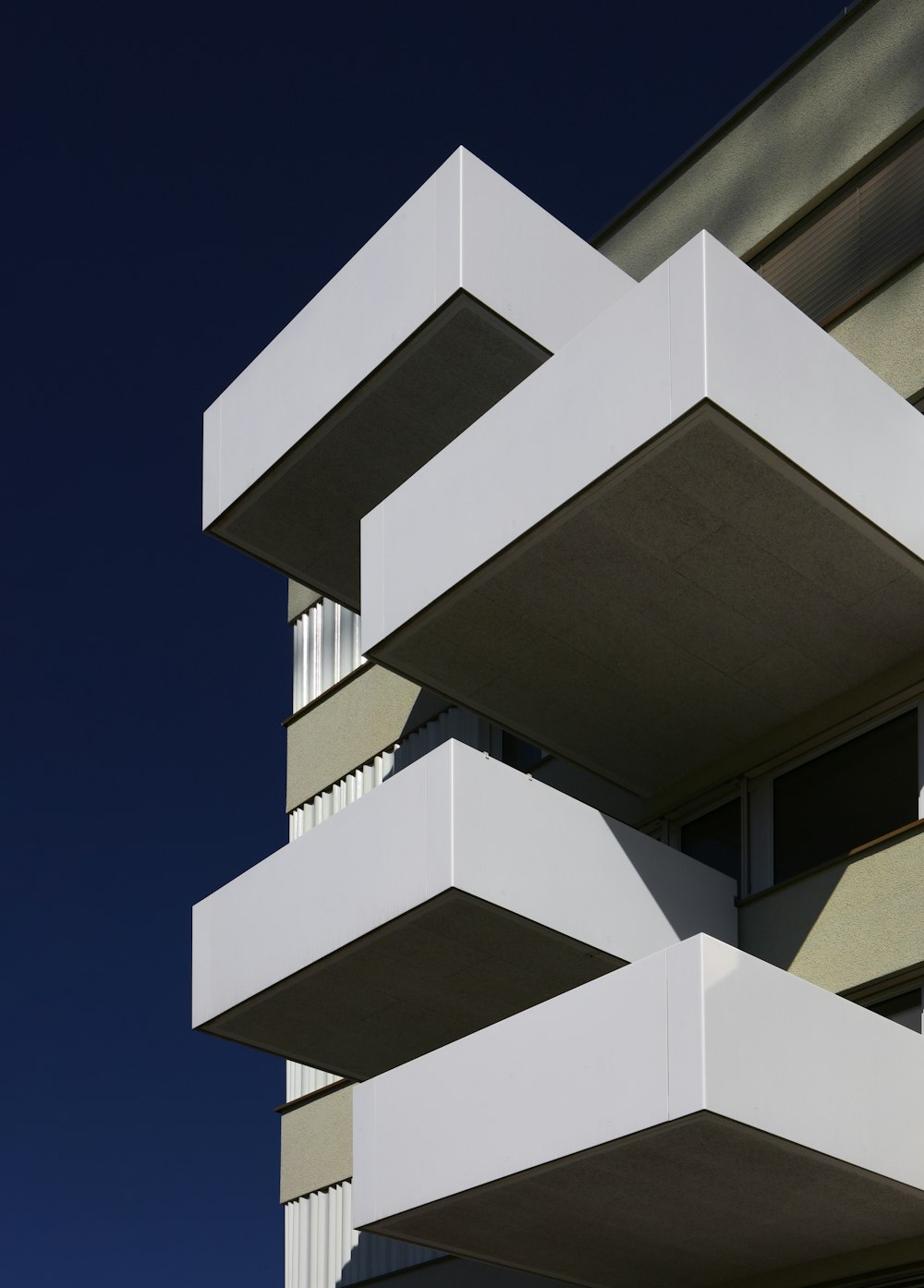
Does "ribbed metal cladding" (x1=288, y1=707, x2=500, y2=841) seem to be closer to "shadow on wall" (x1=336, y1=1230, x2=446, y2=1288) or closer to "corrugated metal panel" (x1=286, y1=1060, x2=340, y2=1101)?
"corrugated metal panel" (x1=286, y1=1060, x2=340, y2=1101)

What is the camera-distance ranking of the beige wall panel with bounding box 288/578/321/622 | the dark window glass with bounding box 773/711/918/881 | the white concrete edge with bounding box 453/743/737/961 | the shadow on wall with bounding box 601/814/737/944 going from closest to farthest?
the white concrete edge with bounding box 453/743/737/961, the dark window glass with bounding box 773/711/918/881, the shadow on wall with bounding box 601/814/737/944, the beige wall panel with bounding box 288/578/321/622

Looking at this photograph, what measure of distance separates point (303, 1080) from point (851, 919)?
7.34m

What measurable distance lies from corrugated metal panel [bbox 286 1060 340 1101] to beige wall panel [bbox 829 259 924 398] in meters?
8.31

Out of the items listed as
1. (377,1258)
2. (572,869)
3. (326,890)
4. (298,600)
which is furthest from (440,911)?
(298,600)

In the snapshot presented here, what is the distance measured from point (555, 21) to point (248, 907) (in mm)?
17365

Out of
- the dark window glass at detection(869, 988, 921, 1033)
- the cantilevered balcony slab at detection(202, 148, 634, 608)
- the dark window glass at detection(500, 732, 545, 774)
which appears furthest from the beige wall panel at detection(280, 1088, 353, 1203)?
the dark window glass at detection(869, 988, 921, 1033)

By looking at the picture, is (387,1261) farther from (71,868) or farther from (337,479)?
(71,868)

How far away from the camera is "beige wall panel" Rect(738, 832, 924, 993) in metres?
9.97

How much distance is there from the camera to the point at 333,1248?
14672 millimetres

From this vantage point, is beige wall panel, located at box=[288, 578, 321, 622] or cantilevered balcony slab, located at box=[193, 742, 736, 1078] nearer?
cantilevered balcony slab, located at box=[193, 742, 736, 1078]

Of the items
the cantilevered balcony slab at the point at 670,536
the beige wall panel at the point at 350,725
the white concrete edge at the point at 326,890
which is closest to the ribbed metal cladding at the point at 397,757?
the beige wall panel at the point at 350,725

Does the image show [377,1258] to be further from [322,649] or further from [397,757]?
[322,649]

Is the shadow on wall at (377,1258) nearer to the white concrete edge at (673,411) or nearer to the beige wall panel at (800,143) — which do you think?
the white concrete edge at (673,411)

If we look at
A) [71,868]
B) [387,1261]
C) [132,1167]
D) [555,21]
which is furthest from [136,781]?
[387,1261]
